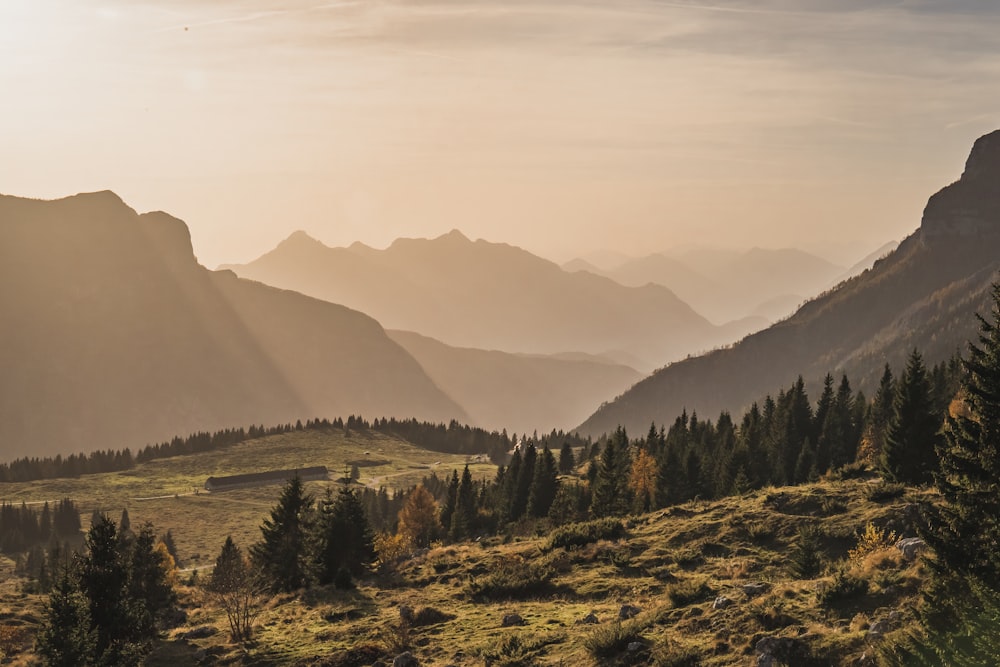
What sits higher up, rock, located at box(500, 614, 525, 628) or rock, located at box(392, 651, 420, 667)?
rock, located at box(500, 614, 525, 628)

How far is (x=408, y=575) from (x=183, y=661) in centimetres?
1936

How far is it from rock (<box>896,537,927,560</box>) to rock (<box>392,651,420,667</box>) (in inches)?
906

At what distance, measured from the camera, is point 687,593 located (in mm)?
38875

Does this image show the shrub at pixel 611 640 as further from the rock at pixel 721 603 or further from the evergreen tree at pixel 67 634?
the evergreen tree at pixel 67 634

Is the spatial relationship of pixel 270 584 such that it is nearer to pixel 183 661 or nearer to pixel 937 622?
pixel 183 661

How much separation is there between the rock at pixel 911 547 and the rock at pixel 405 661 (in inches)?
906

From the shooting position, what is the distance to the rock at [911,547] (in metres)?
35.9

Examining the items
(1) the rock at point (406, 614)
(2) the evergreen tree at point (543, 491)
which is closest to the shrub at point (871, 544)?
(1) the rock at point (406, 614)

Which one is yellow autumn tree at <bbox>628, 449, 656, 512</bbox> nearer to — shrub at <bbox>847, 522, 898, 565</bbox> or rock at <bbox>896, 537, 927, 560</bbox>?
shrub at <bbox>847, 522, 898, 565</bbox>

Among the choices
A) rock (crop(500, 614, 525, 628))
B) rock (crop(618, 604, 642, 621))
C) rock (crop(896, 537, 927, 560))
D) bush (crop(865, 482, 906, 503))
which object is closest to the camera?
rock (crop(896, 537, 927, 560))

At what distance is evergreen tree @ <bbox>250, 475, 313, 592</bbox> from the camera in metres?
68.7

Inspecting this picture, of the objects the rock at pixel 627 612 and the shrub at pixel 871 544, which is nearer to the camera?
the rock at pixel 627 612

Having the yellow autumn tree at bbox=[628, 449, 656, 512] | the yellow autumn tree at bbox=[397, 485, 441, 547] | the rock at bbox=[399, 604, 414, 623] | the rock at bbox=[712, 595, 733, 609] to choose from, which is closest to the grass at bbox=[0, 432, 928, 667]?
the rock at bbox=[712, 595, 733, 609]

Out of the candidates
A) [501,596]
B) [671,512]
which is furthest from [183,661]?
[671,512]
